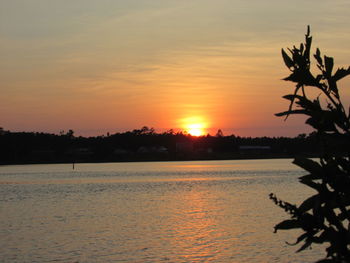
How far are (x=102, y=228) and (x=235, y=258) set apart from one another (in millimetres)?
15493

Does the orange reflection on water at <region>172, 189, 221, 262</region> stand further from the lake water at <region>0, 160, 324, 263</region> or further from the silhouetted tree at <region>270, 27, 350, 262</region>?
the silhouetted tree at <region>270, 27, 350, 262</region>

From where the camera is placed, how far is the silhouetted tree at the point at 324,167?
2691 mm

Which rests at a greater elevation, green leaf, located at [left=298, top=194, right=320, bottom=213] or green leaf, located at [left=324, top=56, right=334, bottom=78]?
green leaf, located at [left=324, top=56, right=334, bottom=78]

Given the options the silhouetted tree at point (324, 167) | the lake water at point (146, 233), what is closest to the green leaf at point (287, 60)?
the silhouetted tree at point (324, 167)

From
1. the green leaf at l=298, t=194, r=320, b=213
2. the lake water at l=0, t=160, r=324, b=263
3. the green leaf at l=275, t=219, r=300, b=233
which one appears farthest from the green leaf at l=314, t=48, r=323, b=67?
the lake water at l=0, t=160, r=324, b=263

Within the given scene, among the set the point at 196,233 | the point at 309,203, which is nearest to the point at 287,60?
the point at 309,203

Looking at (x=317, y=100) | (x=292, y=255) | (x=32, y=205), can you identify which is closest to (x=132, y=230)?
(x=292, y=255)

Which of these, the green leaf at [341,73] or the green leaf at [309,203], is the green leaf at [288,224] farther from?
the green leaf at [341,73]

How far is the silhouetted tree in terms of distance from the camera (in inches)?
106

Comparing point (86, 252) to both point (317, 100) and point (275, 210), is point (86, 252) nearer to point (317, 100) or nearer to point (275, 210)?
point (275, 210)

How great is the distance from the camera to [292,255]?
28547 millimetres

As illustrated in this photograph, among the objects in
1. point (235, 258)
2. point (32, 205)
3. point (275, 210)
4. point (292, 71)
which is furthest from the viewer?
point (32, 205)

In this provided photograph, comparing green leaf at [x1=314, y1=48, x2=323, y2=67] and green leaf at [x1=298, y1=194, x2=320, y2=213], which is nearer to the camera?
green leaf at [x1=298, y1=194, x2=320, y2=213]

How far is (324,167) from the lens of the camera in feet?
9.25
